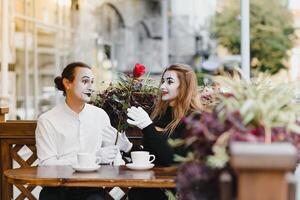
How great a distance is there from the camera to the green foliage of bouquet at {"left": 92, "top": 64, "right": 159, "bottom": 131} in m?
3.44

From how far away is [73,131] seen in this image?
310 cm

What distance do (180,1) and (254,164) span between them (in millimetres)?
19644

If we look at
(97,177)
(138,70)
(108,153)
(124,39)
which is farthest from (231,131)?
(124,39)

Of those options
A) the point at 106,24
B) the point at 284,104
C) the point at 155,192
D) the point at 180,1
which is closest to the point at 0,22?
the point at 155,192

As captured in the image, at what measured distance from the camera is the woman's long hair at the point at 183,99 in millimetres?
3014

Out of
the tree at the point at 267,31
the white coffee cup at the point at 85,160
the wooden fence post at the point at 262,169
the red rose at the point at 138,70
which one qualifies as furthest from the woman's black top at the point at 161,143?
the tree at the point at 267,31

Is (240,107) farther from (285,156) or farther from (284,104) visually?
(285,156)

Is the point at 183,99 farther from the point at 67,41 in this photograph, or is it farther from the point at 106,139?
the point at 67,41

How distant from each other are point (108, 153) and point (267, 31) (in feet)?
56.8

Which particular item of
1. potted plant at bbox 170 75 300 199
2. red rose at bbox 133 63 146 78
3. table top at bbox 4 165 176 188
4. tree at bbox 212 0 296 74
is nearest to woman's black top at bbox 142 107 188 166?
table top at bbox 4 165 176 188

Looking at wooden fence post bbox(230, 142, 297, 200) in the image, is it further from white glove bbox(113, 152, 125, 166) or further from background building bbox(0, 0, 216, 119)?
background building bbox(0, 0, 216, 119)

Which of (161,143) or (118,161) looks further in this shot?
(118,161)

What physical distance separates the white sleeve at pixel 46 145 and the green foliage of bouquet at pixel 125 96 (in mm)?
454

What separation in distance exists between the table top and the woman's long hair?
0.31 metres
